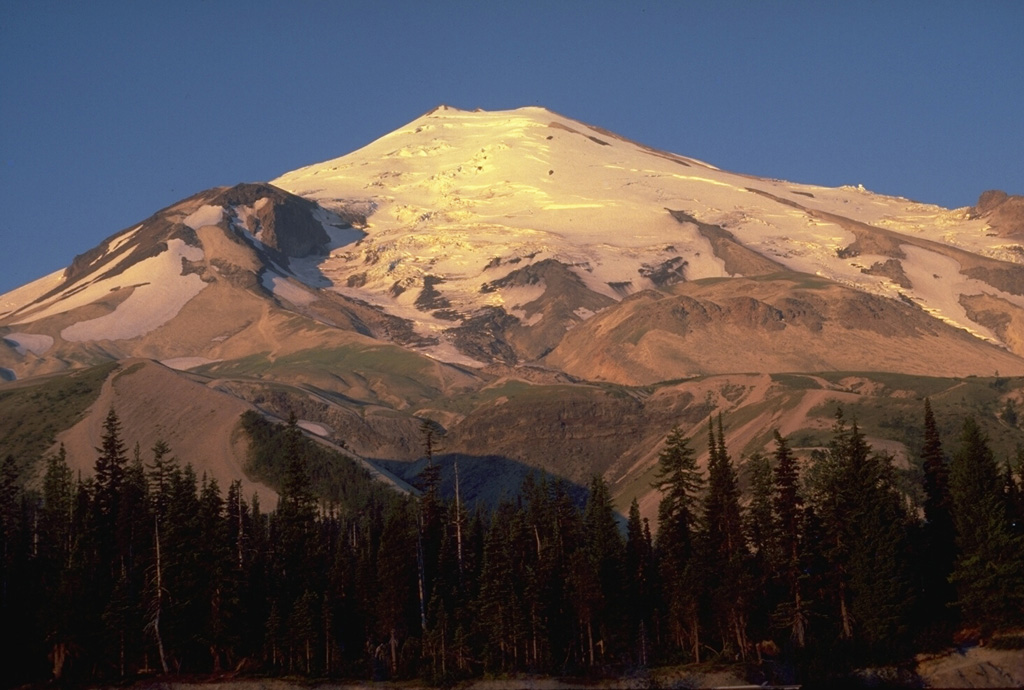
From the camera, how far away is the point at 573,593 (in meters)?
71.0

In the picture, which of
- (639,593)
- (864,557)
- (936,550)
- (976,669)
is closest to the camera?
(976,669)

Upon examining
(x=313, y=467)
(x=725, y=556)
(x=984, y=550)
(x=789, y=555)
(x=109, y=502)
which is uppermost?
(x=313, y=467)

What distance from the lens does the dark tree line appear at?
2675 inches

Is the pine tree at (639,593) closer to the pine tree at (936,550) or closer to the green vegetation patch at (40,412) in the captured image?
the pine tree at (936,550)

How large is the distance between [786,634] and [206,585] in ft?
93.6

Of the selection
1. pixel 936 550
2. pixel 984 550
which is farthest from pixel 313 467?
pixel 984 550

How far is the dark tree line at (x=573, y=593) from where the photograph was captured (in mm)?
67938

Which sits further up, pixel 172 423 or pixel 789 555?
pixel 172 423

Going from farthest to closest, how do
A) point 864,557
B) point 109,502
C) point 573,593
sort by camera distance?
1. point 109,502
2. point 573,593
3. point 864,557

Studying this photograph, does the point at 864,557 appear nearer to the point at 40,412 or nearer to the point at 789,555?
the point at 789,555

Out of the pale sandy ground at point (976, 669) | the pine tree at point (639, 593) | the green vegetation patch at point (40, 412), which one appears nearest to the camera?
the pale sandy ground at point (976, 669)

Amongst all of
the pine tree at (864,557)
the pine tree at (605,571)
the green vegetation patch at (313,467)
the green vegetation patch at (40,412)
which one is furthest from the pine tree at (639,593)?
the green vegetation patch at (40,412)

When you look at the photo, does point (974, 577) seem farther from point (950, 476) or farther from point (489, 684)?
point (489, 684)

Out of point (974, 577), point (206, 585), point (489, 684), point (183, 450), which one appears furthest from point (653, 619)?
point (183, 450)
